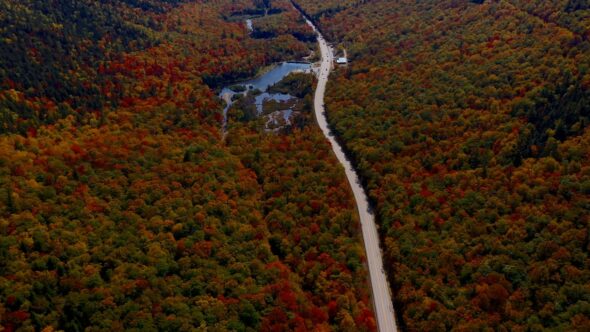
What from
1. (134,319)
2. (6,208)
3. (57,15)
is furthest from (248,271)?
(57,15)

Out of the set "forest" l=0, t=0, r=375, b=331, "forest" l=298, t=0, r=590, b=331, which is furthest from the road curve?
"forest" l=0, t=0, r=375, b=331

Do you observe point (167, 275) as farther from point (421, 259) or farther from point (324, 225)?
point (421, 259)

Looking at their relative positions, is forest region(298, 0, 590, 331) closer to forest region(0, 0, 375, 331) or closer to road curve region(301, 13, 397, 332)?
road curve region(301, 13, 397, 332)

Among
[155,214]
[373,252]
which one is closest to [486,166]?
[373,252]

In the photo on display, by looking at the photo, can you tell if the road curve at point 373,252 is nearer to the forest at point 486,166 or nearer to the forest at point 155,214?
the forest at point 486,166

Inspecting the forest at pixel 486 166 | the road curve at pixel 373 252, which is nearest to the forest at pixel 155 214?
the road curve at pixel 373 252
